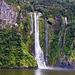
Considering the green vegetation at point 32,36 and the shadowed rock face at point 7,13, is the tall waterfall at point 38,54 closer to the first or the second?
the green vegetation at point 32,36

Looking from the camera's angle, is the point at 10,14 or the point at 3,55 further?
the point at 10,14

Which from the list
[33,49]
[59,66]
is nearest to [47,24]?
[33,49]

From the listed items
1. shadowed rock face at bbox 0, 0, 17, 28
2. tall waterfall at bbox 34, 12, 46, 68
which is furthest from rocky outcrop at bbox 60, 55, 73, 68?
shadowed rock face at bbox 0, 0, 17, 28

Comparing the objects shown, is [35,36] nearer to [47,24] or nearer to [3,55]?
[47,24]

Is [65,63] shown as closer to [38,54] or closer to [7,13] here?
[38,54]

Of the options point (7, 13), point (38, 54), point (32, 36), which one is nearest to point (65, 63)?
point (38, 54)

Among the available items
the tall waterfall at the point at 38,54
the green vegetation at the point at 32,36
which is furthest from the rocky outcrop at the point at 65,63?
the tall waterfall at the point at 38,54

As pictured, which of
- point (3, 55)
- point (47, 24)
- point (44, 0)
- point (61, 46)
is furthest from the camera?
point (44, 0)

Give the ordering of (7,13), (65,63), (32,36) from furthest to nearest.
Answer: (7,13)
(32,36)
(65,63)
